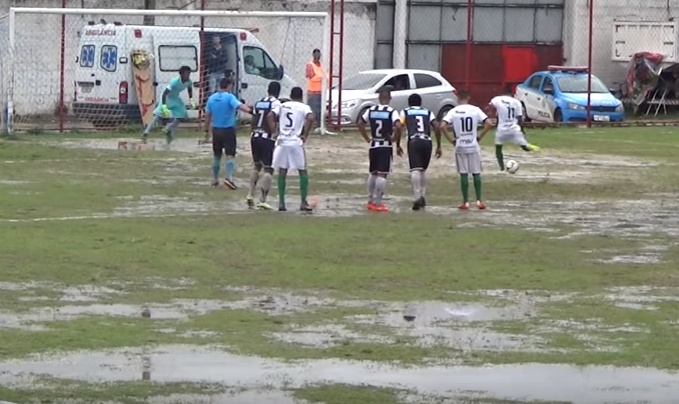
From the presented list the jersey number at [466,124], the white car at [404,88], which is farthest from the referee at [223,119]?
the white car at [404,88]

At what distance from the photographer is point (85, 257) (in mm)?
16797

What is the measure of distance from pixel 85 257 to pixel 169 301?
2.60m

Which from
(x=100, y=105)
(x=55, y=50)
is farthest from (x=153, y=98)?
(x=55, y=50)

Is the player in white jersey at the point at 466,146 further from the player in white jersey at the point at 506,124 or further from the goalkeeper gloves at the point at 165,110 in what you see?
the goalkeeper gloves at the point at 165,110

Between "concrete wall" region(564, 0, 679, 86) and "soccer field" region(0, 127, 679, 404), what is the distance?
2195 centimetres

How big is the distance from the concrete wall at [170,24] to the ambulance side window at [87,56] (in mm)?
876

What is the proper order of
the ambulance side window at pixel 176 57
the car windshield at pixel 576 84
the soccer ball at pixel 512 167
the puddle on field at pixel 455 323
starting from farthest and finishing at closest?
1. the car windshield at pixel 576 84
2. the ambulance side window at pixel 176 57
3. the soccer ball at pixel 512 167
4. the puddle on field at pixel 455 323

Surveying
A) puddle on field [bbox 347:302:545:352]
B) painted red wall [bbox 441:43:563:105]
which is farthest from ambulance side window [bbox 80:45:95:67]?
puddle on field [bbox 347:302:545:352]

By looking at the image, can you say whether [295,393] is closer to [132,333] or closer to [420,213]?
[132,333]

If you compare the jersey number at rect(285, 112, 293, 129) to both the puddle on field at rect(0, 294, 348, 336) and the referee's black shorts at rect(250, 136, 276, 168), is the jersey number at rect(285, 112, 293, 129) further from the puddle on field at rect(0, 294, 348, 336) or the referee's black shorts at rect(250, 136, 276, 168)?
the puddle on field at rect(0, 294, 348, 336)

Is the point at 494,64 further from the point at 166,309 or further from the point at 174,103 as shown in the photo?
the point at 166,309

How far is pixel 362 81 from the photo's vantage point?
128ft

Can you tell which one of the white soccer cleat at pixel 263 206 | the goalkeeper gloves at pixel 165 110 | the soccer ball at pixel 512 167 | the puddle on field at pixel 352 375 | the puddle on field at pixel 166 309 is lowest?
the puddle on field at pixel 352 375

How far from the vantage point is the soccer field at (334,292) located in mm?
11195
